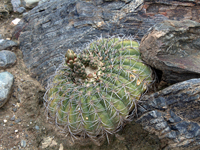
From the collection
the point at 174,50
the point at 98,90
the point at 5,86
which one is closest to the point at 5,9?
the point at 5,86

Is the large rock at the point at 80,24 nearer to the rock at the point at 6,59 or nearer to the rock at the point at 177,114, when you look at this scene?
the rock at the point at 6,59

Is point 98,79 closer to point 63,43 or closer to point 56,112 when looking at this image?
point 56,112

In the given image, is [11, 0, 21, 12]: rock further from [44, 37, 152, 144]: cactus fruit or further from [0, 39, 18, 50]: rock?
[44, 37, 152, 144]: cactus fruit

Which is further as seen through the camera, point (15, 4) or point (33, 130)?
point (15, 4)

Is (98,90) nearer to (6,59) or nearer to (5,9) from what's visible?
(6,59)

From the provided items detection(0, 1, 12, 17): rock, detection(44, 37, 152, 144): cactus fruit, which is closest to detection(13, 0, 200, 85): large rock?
detection(0, 1, 12, 17): rock

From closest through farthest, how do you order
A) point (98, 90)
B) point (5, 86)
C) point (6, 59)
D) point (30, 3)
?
point (98, 90), point (5, 86), point (6, 59), point (30, 3)
